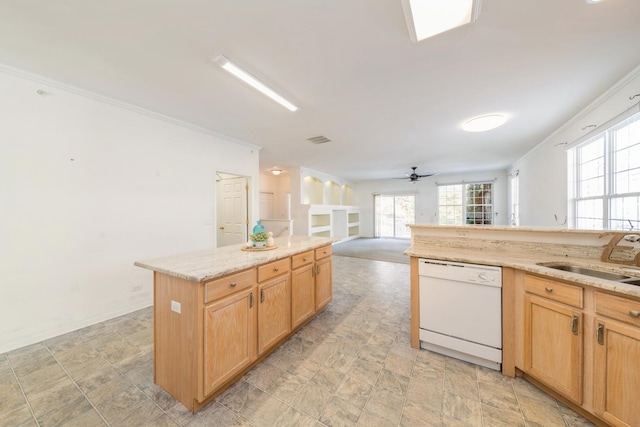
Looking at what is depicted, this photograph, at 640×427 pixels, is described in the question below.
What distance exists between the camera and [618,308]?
124 centimetres

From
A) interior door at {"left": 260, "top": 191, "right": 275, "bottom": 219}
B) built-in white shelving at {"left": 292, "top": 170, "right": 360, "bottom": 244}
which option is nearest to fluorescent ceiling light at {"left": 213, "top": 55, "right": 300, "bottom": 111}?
built-in white shelving at {"left": 292, "top": 170, "right": 360, "bottom": 244}

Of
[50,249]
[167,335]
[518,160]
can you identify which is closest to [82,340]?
[50,249]

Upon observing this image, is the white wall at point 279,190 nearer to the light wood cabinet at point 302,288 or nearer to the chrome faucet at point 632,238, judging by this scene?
the light wood cabinet at point 302,288

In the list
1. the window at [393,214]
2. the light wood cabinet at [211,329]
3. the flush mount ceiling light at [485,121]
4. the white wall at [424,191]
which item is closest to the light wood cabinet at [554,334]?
the light wood cabinet at [211,329]

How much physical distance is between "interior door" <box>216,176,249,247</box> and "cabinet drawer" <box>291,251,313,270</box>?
2.54 metres

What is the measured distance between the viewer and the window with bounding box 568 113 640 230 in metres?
2.37

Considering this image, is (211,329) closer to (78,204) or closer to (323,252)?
(323,252)

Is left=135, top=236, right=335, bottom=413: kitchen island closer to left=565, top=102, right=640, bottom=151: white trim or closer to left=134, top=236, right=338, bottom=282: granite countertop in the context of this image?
left=134, top=236, right=338, bottom=282: granite countertop

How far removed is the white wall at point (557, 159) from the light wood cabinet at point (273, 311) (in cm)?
387

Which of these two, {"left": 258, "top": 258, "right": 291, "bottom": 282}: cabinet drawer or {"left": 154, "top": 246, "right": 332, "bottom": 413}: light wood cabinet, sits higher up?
{"left": 258, "top": 258, "right": 291, "bottom": 282}: cabinet drawer

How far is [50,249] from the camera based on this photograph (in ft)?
7.67

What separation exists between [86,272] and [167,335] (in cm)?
190

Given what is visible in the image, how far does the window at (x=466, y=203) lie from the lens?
8195 millimetres

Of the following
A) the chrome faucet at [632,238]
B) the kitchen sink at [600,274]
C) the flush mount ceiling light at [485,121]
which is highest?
the flush mount ceiling light at [485,121]
